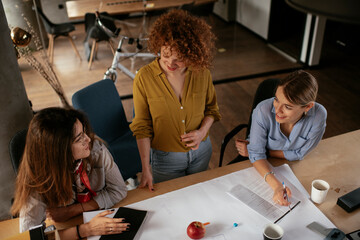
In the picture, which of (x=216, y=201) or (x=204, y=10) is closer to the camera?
(x=216, y=201)

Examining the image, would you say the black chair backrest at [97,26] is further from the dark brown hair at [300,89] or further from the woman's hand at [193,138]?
the dark brown hair at [300,89]

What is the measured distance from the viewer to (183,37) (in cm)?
167

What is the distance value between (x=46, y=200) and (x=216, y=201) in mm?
817

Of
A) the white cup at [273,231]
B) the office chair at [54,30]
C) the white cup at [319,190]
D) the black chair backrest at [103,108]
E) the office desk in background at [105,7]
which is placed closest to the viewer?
the white cup at [273,231]

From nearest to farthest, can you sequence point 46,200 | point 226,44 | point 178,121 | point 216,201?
point 46,200 < point 216,201 < point 178,121 < point 226,44

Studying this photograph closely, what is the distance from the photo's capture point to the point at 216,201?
5.47 ft

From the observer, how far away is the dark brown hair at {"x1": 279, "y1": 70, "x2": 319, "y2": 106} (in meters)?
1.66

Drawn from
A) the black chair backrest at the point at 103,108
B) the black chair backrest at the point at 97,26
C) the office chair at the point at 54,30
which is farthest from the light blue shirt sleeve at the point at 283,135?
the office chair at the point at 54,30

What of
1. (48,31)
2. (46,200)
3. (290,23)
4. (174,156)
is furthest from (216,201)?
(290,23)

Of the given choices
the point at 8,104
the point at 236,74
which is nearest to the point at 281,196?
the point at 8,104

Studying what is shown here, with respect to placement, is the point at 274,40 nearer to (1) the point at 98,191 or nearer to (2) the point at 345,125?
(2) the point at 345,125

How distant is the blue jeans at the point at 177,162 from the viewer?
77.1 inches

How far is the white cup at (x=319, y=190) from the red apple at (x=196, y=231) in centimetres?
59

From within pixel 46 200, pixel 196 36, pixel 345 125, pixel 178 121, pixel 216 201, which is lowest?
pixel 345 125
